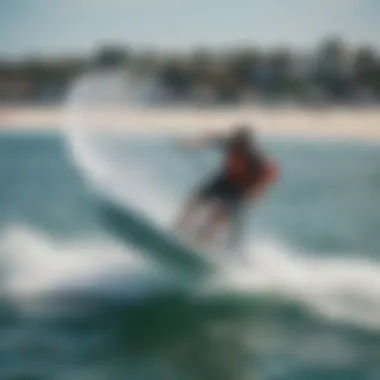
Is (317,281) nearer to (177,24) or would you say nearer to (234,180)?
(234,180)

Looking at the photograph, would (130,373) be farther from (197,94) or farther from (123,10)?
(123,10)

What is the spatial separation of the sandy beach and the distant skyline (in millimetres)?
107

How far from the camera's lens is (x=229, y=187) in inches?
49.4

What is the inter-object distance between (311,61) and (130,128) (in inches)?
12.2

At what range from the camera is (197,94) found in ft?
4.21

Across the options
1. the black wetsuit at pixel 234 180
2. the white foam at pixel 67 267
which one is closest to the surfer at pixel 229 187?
the black wetsuit at pixel 234 180

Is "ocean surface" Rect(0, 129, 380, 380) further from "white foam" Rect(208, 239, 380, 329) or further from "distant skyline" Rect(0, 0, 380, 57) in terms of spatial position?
"distant skyline" Rect(0, 0, 380, 57)

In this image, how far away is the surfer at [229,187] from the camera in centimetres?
125

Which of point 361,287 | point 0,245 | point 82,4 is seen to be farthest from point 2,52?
point 361,287

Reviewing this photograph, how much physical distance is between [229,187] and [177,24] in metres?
0.28

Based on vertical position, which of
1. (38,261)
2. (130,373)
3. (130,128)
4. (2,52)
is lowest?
(130,373)

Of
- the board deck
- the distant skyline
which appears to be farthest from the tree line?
the board deck

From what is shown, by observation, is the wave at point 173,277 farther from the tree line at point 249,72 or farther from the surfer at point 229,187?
the tree line at point 249,72

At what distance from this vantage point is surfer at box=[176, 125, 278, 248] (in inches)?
49.3
